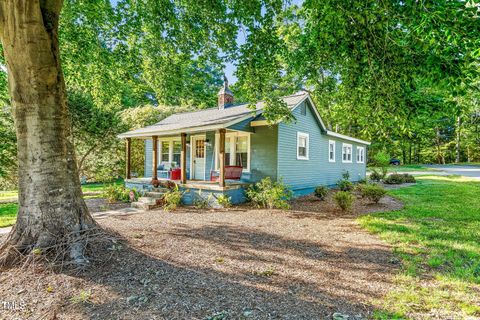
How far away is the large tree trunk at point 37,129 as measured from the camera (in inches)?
141

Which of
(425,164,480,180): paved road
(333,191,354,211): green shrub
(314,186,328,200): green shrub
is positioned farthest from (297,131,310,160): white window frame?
(425,164,480,180): paved road

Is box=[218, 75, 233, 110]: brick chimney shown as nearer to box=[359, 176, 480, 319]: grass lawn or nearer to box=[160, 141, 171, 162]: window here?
box=[160, 141, 171, 162]: window

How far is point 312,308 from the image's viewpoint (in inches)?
110

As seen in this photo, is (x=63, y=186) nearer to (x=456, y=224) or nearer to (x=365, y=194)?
(x=456, y=224)

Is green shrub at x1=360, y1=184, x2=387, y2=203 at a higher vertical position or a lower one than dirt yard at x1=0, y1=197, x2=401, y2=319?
higher

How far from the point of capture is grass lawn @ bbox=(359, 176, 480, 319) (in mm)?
2898

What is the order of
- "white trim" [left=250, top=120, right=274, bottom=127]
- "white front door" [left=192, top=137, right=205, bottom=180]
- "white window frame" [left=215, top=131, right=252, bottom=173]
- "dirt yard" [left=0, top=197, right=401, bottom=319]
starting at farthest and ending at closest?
"white front door" [left=192, top=137, right=205, bottom=180], "white window frame" [left=215, top=131, right=252, bottom=173], "white trim" [left=250, top=120, right=274, bottom=127], "dirt yard" [left=0, top=197, right=401, bottom=319]

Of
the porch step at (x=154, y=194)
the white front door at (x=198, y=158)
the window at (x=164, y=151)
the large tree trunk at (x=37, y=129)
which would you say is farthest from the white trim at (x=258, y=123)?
the large tree trunk at (x=37, y=129)

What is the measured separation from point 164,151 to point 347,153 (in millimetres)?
11319

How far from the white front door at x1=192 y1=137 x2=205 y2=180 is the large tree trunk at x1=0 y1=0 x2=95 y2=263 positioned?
866 cm

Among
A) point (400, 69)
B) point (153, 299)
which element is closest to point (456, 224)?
point (400, 69)

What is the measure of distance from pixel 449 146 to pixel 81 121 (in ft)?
151

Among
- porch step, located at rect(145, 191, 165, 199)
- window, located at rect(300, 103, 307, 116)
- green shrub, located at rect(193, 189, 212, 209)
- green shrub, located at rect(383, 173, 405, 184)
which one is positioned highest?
window, located at rect(300, 103, 307, 116)

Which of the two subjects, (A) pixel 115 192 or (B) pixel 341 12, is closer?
(B) pixel 341 12
